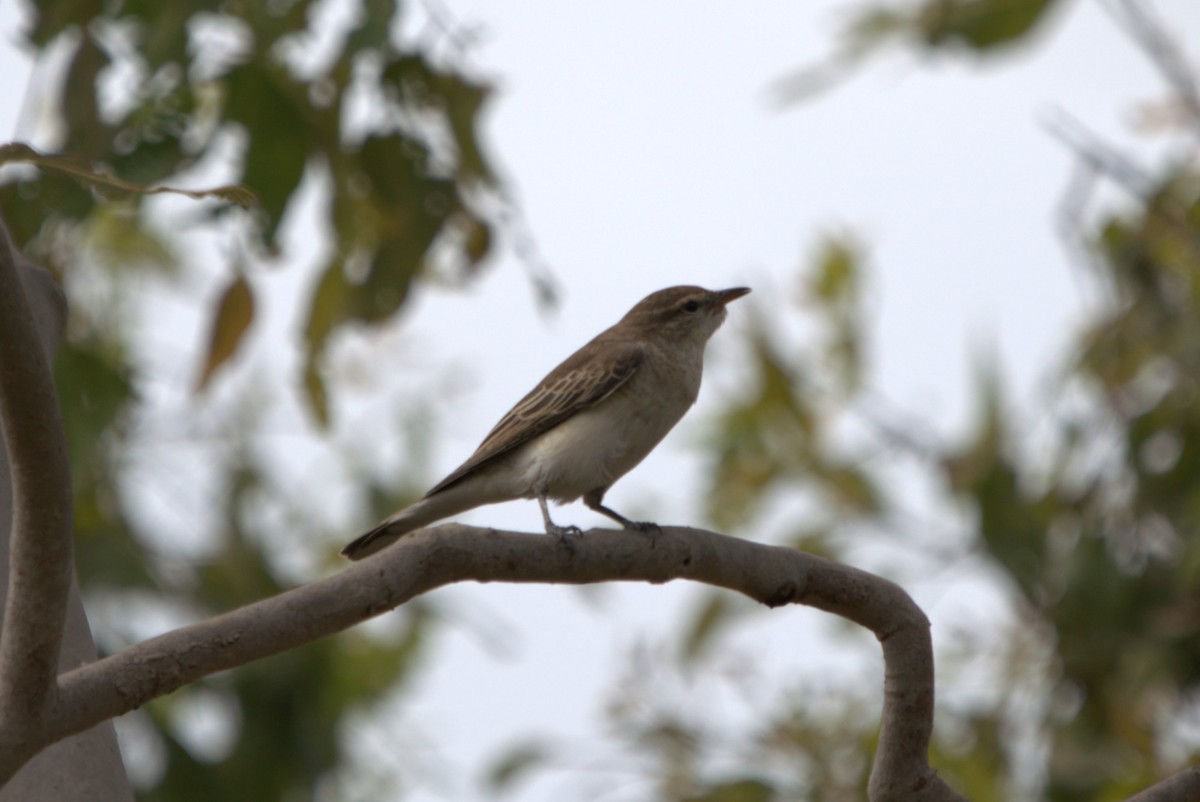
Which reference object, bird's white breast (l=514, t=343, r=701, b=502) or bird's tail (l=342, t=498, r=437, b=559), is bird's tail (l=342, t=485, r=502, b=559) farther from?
bird's white breast (l=514, t=343, r=701, b=502)

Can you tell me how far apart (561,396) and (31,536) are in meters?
3.12

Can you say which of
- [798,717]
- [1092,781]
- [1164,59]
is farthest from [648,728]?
[1164,59]

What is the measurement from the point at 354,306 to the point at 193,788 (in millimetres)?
1662

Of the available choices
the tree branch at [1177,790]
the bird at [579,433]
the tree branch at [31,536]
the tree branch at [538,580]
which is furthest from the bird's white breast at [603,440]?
the tree branch at [31,536]

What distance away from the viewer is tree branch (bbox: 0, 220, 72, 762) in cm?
219

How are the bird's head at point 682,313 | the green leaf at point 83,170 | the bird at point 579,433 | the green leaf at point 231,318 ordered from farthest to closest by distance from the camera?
1. the bird's head at point 682,313
2. the bird at point 579,433
3. the green leaf at point 231,318
4. the green leaf at point 83,170

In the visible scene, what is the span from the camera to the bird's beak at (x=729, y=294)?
6148 mm

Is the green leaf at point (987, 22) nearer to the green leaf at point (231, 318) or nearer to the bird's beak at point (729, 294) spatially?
the bird's beak at point (729, 294)

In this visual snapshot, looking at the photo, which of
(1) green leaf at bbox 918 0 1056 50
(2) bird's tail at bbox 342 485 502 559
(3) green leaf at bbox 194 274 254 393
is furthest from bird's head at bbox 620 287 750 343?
(3) green leaf at bbox 194 274 254 393

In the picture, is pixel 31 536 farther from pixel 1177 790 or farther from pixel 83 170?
pixel 1177 790

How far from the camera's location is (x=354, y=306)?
4820mm

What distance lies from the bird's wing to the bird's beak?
2.34 ft

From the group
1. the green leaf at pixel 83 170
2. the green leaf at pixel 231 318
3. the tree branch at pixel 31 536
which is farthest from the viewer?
the green leaf at pixel 231 318

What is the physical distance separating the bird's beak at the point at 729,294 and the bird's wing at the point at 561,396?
714 mm
